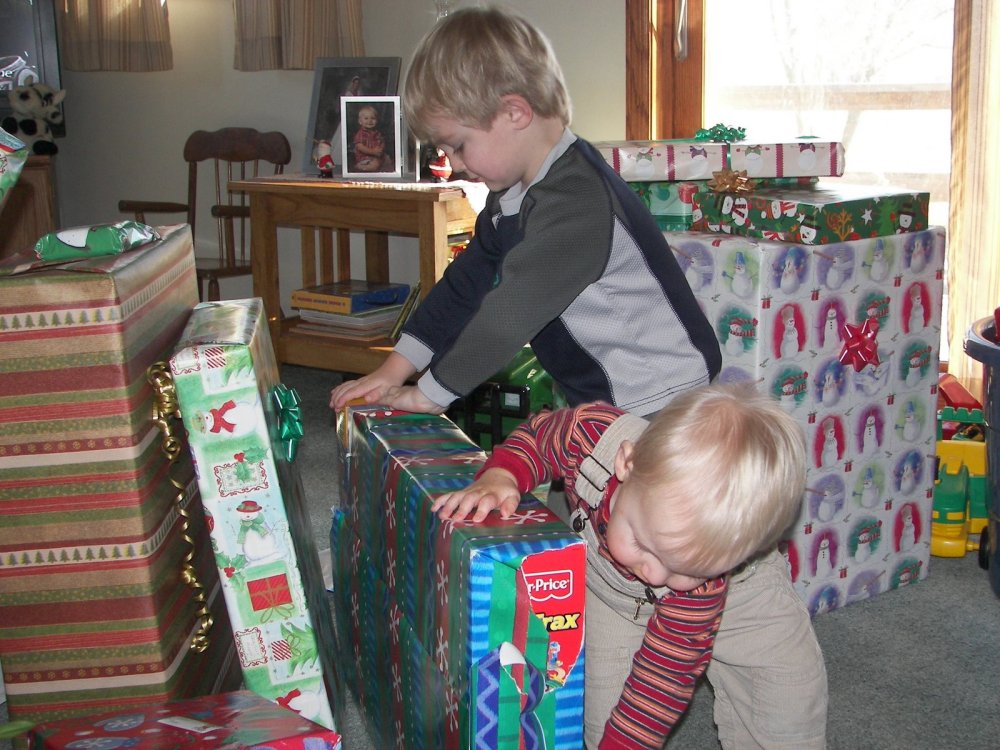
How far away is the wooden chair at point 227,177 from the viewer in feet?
11.3

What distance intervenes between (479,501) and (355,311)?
2.01m

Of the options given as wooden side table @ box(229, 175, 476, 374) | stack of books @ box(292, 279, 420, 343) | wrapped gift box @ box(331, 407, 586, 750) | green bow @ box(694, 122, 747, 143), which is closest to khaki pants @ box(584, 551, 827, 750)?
wrapped gift box @ box(331, 407, 586, 750)

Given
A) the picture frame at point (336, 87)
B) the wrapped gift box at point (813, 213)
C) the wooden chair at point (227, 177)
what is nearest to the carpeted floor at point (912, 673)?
the wrapped gift box at point (813, 213)

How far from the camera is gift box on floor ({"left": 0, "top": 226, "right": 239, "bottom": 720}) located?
1.01 meters

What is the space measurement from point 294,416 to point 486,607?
47 centimetres

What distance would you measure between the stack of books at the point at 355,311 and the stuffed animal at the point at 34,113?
68.1 inches

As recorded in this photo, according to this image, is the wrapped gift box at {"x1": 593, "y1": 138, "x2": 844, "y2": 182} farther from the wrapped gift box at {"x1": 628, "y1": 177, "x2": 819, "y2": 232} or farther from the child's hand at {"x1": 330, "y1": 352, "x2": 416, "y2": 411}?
the child's hand at {"x1": 330, "y1": 352, "x2": 416, "y2": 411}

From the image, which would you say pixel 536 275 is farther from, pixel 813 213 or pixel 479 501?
pixel 813 213

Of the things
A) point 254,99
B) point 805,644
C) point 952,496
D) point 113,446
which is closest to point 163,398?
point 113,446

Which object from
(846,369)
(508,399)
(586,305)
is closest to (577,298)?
(586,305)

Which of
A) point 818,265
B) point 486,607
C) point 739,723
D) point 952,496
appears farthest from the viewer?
point 952,496

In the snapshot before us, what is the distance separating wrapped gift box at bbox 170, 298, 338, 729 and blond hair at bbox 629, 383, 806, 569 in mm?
372

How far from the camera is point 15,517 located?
106 cm

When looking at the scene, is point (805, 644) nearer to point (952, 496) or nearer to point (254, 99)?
point (952, 496)
